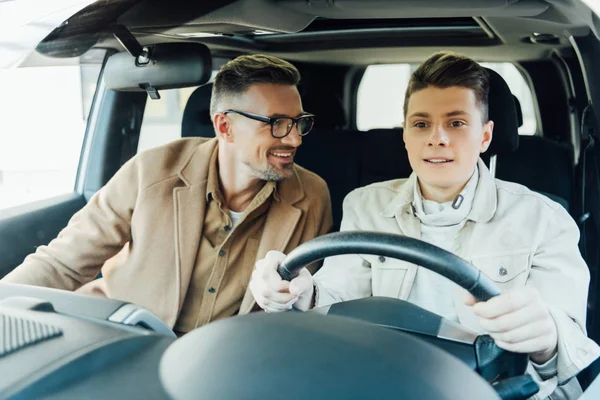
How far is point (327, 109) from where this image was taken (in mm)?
2113

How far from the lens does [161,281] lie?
151 cm

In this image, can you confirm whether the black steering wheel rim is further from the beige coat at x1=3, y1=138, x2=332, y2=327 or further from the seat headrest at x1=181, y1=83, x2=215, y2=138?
the seat headrest at x1=181, y1=83, x2=215, y2=138

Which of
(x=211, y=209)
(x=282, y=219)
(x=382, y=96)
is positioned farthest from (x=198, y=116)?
(x=382, y=96)

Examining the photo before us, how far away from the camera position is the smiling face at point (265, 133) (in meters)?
1.72

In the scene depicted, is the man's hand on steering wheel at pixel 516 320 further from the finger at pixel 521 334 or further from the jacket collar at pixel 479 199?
the jacket collar at pixel 479 199

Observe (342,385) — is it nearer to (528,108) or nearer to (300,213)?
(300,213)

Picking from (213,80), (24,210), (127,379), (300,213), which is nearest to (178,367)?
(127,379)

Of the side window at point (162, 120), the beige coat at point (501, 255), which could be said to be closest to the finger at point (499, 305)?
the beige coat at point (501, 255)

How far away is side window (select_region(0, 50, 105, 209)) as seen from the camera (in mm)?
1396

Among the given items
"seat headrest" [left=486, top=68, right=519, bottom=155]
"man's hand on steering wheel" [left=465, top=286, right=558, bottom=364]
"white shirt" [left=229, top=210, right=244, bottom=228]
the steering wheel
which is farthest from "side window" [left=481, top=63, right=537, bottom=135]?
the steering wheel

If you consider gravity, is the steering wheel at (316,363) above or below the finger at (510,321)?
above

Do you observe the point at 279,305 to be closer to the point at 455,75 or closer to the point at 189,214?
the point at 189,214

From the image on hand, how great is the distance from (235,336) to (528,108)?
147cm

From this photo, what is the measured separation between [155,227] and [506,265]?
0.85 metres
